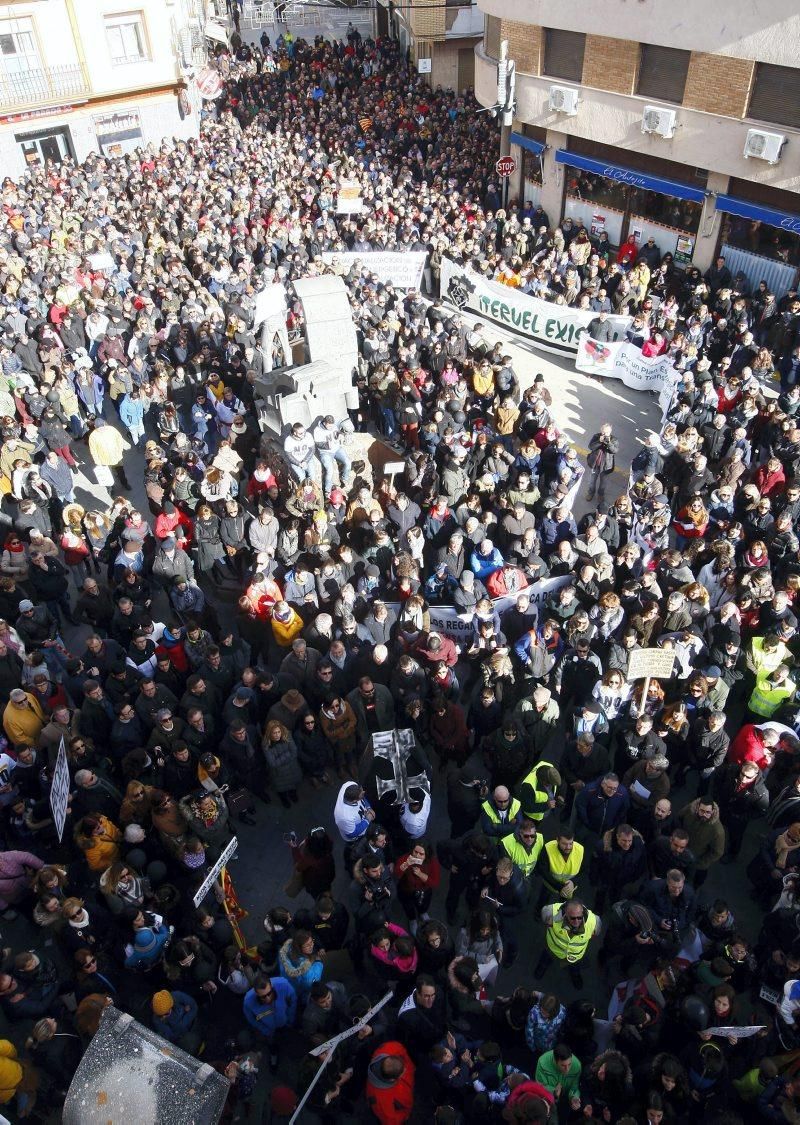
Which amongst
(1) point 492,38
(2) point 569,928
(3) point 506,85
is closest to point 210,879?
(2) point 569,928

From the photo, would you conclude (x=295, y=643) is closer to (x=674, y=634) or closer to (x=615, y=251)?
(x=674, y=634)

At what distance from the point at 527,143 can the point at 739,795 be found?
20599mm

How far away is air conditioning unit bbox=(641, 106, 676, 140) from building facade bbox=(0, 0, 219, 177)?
64.2ft

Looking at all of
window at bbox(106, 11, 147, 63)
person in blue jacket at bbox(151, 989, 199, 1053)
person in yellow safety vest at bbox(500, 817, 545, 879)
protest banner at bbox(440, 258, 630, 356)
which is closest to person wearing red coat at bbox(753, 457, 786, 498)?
person in yellow safety vest at bbox(500, 817, 545, 879)

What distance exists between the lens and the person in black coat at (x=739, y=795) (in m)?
6.65

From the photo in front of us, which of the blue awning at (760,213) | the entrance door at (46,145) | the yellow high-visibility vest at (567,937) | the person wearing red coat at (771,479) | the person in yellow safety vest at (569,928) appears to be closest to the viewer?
the person in yellow safety vest at (569,928)

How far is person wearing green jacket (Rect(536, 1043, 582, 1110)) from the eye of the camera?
497 centimetres

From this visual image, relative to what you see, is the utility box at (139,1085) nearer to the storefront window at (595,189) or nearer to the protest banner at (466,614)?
the protest banner at (466,614)

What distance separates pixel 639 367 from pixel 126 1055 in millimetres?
13976

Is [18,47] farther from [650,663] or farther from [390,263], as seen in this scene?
[650,663]

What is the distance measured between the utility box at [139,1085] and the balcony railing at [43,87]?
31.0 m

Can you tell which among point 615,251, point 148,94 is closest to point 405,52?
point 148,94

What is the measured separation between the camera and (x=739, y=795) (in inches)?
268

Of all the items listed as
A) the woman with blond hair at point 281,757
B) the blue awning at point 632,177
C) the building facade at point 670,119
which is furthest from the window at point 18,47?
the woman with blond hair at point 281,757
